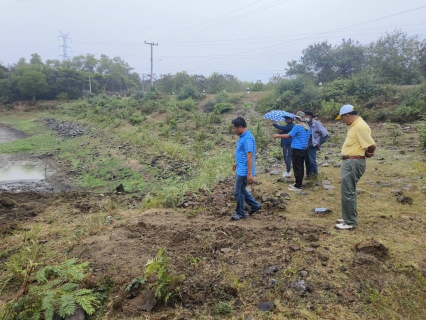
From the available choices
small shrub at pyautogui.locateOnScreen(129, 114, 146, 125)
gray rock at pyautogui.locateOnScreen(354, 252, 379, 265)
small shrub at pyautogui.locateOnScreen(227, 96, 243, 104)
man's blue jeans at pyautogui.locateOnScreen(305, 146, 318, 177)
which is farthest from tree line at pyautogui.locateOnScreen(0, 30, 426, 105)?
gray rock at pyautogui.locateOnScreen(354, 252, 379, 265)

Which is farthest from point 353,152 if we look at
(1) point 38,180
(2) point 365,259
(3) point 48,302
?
(1) point 38,180

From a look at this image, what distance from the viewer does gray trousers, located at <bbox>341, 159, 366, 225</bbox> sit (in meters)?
4.09

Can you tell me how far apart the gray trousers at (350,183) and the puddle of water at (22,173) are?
1000 cm

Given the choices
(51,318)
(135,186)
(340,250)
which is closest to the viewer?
(51,318)

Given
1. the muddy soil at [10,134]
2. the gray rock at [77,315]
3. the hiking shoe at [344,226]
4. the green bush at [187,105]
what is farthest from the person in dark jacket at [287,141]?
the muddy soil at [10,134]

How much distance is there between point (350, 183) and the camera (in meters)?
4.14

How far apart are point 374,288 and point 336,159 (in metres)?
6.07

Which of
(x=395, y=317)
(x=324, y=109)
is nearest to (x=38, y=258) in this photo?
(x=395, y=317)

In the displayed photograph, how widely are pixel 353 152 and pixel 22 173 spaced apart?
11662 mm

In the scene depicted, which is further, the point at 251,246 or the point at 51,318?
the point at 251,246

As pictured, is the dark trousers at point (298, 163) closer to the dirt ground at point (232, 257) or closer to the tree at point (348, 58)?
the dirt ground at point (232, 257)

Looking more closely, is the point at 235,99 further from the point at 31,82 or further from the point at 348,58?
the point at 31,82

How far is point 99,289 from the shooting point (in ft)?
10.5

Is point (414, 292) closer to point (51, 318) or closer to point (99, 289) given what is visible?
point (99, 289)
